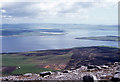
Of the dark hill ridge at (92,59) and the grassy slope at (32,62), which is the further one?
the dark hill ridge at (92,59)

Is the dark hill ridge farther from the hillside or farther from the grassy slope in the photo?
the grassy slope

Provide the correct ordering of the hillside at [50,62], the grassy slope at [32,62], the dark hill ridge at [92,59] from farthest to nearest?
the dark hill ridge at [92,59] < the hillside at [50,62] < the grassy slope at [32,62]

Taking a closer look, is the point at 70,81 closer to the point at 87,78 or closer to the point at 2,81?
the point at 87,78

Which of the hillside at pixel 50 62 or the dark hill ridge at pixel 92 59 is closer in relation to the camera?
the hillside at pixel 50 62

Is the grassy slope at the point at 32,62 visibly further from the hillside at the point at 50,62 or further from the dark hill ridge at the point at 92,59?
the dark hill ridge at the point at 92,59

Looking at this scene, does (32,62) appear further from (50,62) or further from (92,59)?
(92,59)

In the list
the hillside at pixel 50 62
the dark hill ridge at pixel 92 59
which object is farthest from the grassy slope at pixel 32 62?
the dark hill ridge at pixel 92 59

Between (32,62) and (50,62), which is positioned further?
(32,62)

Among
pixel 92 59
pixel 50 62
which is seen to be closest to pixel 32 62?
pixel 50 62

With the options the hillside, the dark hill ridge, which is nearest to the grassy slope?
the hillside

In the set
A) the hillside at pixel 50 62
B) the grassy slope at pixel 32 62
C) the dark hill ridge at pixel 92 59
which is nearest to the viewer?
the grassy slope at pixel 32 62

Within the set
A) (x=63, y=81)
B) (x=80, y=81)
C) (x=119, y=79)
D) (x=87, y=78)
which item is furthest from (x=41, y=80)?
(x=119, y=79)
